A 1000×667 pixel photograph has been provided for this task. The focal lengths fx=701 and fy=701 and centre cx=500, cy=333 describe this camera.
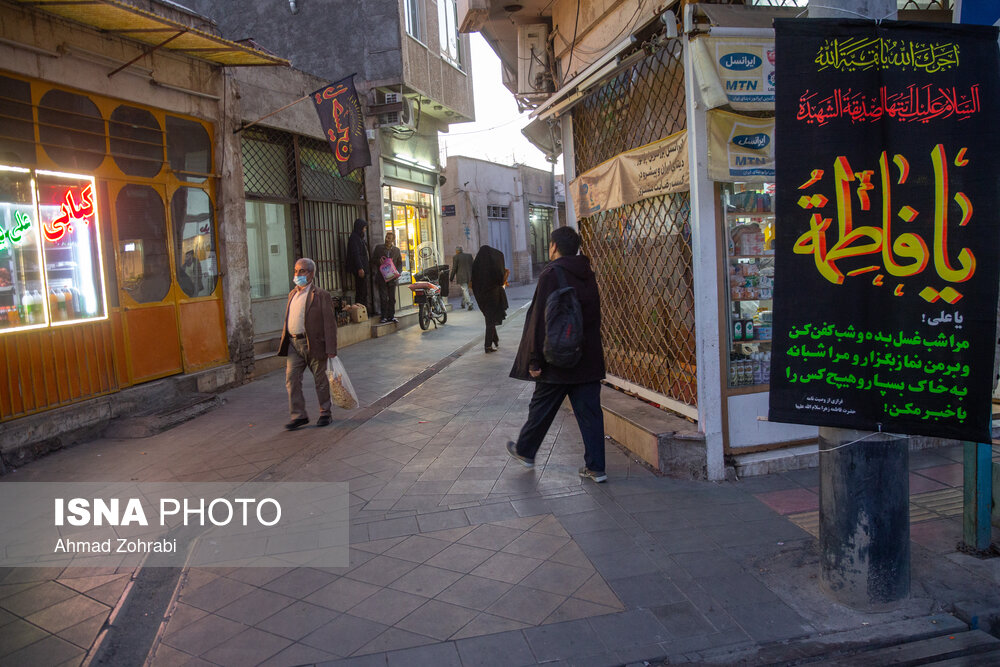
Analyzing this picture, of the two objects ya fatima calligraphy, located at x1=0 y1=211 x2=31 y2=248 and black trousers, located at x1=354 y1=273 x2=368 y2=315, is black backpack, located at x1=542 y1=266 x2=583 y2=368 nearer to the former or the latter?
ya fatima calligraphy, located at x1=0 y1=211 x2=31 y2=248

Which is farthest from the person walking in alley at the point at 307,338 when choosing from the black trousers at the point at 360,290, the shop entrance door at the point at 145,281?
the black trousers at the point at 360,290

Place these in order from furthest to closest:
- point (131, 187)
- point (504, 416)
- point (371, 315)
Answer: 1. point (371, 315)
2. point (131, 187)
3. point (504, 416)

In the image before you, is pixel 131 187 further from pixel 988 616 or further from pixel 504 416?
pixel 988 616

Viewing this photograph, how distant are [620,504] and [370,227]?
1081 centimetres

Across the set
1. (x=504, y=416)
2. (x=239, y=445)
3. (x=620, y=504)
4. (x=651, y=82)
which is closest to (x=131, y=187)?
(x=239, y=445)

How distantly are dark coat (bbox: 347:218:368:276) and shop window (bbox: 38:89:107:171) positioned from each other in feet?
19.2

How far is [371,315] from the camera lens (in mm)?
14445

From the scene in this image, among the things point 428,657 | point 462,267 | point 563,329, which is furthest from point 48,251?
point 462,267

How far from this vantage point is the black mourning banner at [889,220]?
3297 mm

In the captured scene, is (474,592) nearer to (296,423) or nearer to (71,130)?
(296,423)

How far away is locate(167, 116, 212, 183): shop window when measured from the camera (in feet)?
28.6

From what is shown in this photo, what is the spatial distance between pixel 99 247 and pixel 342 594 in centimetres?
570

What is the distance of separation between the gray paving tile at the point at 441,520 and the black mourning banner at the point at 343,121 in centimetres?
642

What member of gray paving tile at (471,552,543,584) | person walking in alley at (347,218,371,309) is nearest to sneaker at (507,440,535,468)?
gray paving tile at (471,552,543,584)
